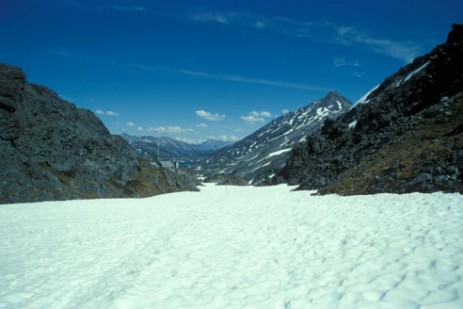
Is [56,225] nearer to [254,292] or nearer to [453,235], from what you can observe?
[254,292]

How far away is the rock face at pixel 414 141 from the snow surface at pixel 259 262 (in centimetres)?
237

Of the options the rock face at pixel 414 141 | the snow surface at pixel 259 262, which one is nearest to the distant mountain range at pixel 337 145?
the rock face at pixel 414 141

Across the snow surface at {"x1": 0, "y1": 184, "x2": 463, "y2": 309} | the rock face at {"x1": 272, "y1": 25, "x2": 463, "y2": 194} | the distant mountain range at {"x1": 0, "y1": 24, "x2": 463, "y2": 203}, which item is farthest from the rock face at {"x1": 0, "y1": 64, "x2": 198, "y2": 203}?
the rock face at {"x1": 272, "y1": 25, "x2": 463, "y2": 194}

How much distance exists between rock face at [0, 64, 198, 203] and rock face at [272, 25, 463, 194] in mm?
25905

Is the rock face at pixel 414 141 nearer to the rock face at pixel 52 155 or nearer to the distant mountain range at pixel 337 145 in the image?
the distant mountain range at pixel 337 145

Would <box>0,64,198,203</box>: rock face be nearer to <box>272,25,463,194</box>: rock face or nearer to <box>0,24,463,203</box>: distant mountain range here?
<box>0,24,463,203</box>: distant mountain range

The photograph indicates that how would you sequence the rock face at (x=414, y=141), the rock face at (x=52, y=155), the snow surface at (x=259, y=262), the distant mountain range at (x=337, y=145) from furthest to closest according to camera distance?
1. the rock face at (x=52, y=155)
2. the distant mountain range at (x=337, y=145)
3. the rock face at (x=414, y=141)
4. the snow surface at (x=259, y=262)

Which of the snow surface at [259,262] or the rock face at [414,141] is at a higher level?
the rock face at [414,141]

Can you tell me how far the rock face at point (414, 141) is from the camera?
16.0 metres

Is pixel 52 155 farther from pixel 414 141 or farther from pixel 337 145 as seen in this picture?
pixel 337 145

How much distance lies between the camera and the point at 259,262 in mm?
9211

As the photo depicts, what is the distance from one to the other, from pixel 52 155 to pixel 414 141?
3726cm

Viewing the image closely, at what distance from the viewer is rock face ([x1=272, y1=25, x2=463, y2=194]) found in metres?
16.0

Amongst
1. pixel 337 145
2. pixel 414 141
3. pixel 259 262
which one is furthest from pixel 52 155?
pixel 337 145
